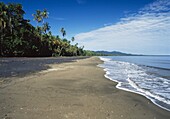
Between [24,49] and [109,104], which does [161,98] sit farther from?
[24,49]

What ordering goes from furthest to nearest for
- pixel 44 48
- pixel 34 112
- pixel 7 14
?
pixel 44 48, pixel 7 14, pixel 34 112

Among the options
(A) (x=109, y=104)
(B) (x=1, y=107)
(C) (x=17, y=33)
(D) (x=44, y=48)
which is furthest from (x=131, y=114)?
(D) (x=44, y=48)

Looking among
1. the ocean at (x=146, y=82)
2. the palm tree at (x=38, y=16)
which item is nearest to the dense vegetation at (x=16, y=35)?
the palm tree at (x=38, y=16)

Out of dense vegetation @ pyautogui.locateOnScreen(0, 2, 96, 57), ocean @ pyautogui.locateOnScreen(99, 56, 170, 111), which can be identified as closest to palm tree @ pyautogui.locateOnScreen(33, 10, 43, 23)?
dense vegetation @ pyautogui.locateOnScreen(0, 2, 96, 57)

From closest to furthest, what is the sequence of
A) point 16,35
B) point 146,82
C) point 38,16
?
point 146,82 < point 16,35 < point 38,16

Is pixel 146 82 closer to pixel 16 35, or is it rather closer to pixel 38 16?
pixel 16 35

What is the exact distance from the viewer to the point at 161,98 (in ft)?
24.5

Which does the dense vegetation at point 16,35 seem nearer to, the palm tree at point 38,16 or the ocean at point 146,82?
the palm tree at point 38,16

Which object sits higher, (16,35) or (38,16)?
(38,16)

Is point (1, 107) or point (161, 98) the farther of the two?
point (161, 98)

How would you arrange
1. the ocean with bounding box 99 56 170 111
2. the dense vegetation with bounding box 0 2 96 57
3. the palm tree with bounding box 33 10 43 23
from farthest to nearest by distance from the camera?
the palm tree with bounding box 33 10 43 23 → the dense vegetation with bounding box 0 2 96 57 → the ocean with bounding box 99 56 170 111

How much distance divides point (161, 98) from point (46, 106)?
5308 millimetres

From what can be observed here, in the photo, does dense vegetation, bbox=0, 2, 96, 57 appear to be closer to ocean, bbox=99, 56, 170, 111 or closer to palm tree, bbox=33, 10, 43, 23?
palm tree, bbox=33, 10, 43, 23

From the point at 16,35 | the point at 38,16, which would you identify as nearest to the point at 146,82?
the point at 16,35
